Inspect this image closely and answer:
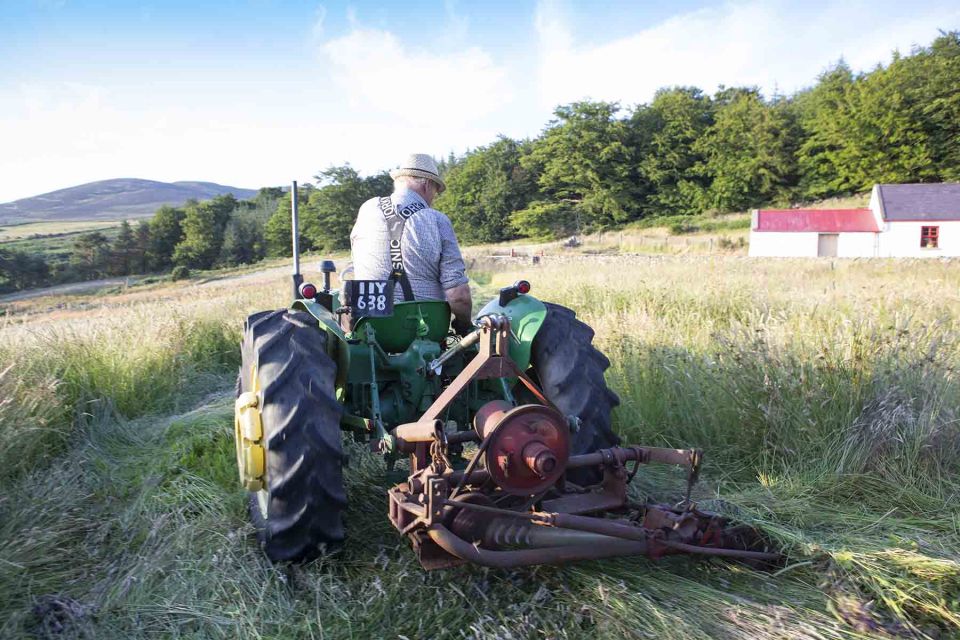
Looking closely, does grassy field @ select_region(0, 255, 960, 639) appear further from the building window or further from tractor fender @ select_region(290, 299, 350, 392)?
the building window

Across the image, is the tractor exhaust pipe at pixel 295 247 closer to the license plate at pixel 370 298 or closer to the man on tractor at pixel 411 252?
the man on tractor at pixel 411 252

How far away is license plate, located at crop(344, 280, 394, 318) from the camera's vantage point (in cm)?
295

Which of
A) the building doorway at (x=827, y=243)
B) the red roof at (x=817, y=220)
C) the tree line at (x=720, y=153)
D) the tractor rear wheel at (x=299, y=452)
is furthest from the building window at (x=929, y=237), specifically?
the tractor rear wheel at (x=299, y=452)

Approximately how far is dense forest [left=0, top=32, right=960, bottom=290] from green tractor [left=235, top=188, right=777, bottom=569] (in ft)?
167

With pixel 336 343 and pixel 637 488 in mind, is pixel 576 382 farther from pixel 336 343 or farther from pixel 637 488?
pixel 336 343

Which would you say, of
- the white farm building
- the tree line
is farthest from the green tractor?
the tree line

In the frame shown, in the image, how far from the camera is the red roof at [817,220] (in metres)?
36.0

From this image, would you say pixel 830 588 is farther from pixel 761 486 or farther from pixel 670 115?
pixel 670 115

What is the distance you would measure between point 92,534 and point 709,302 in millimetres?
7225

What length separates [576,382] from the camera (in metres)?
3.06

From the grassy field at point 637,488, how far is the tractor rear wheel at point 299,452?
0.19 meters

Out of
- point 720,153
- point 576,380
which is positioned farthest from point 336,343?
point 720,153

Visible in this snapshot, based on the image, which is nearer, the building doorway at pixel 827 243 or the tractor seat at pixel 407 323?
the tractor seat at pixel 407 323

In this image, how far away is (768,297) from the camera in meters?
8.20
